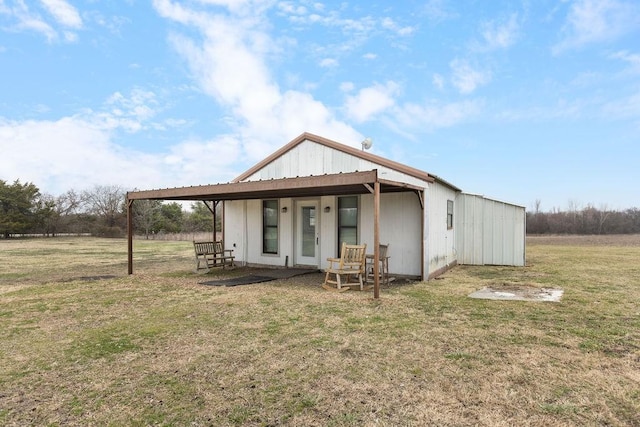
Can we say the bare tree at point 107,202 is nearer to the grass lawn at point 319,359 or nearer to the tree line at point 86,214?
the tree line at point 86,214

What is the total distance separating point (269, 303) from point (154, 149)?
17162mm

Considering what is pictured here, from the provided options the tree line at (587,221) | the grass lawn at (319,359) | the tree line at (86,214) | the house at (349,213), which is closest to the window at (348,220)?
the house at (349,213)

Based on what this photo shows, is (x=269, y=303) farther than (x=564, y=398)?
Yes

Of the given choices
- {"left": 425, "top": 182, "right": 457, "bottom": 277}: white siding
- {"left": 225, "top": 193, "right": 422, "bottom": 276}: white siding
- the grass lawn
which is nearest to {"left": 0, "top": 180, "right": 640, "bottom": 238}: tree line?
{"left": 225, "top": 193, "right": 422, "bottom": 276}: white siding

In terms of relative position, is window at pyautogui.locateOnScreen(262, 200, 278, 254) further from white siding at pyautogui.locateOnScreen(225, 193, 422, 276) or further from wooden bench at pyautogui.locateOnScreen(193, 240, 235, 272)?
wooden bench at pyautogui.locateOnScreen(193, 240, 235, 272)

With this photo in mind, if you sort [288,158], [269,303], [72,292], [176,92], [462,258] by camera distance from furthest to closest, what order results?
1. [176,92]
2. [462,258]
3. [288,158]
4. [72,292]
5. [269,303]

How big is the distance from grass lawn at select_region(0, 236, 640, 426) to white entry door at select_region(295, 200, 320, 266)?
9.75 feet

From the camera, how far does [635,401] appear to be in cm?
258

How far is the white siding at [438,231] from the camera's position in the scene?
8230 mm

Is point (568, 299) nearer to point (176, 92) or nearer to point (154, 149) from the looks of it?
point (176, 92)

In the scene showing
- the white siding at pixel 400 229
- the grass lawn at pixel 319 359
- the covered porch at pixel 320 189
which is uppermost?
the covered porch at pixel 320 189

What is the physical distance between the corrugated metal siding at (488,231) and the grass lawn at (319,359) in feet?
14.8

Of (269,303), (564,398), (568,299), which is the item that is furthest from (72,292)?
(568,299)

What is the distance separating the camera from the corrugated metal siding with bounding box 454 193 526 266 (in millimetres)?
11023
